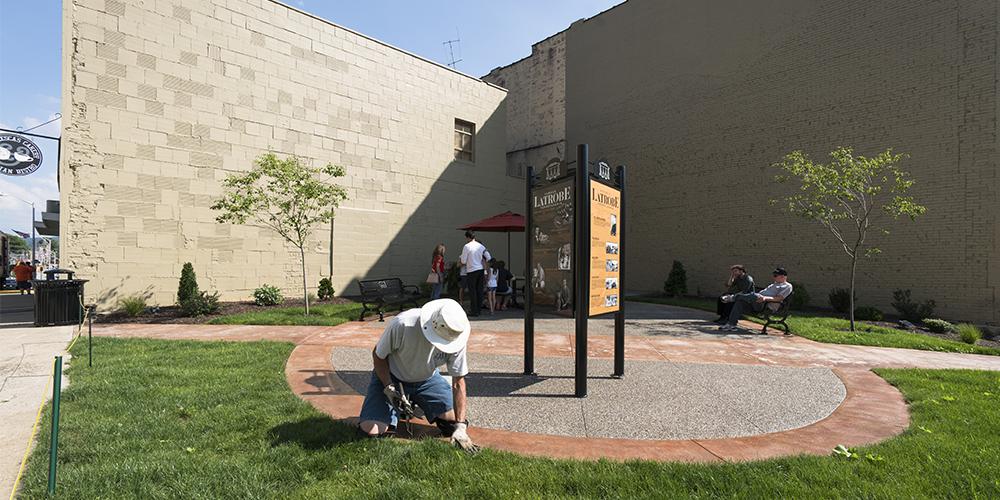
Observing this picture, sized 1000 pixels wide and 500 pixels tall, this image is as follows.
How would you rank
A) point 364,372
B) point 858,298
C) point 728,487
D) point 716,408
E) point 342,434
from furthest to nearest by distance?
point 858,298 → point 364,372 → point 716,408 → point 342,434 → point 728,487

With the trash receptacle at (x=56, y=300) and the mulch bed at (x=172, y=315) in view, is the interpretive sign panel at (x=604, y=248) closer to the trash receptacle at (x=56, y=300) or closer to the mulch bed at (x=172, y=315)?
the mulch bed at (x=172, y=315)

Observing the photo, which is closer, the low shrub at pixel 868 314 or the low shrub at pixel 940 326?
the low shrub at pixel 940 326

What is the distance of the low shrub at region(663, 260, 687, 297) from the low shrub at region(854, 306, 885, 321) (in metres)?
4.81

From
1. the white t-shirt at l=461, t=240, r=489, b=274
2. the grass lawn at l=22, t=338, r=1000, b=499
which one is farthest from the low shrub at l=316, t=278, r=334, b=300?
the grass lawn at l=22, t=338, r=1000, b=499

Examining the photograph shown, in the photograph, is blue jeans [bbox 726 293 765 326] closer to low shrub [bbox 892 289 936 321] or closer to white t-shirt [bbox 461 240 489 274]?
white t-shirt [bbox 461 240 489 274]

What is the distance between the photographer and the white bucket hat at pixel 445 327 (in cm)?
333

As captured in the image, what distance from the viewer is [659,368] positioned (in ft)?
19.9

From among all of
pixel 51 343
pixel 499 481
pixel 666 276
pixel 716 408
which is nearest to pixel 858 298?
pixel 666 276

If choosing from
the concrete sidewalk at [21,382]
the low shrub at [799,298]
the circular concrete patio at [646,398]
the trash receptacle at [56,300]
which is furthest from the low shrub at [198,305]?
the low shrub at [799,298]

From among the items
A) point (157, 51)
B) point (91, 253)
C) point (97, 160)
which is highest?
point (157, 51)

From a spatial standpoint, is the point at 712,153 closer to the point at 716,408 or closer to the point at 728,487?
the point at 716,408

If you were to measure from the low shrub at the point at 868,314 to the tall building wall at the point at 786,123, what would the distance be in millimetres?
1306

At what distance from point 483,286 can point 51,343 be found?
756 cm

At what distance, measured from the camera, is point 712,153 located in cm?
1617
